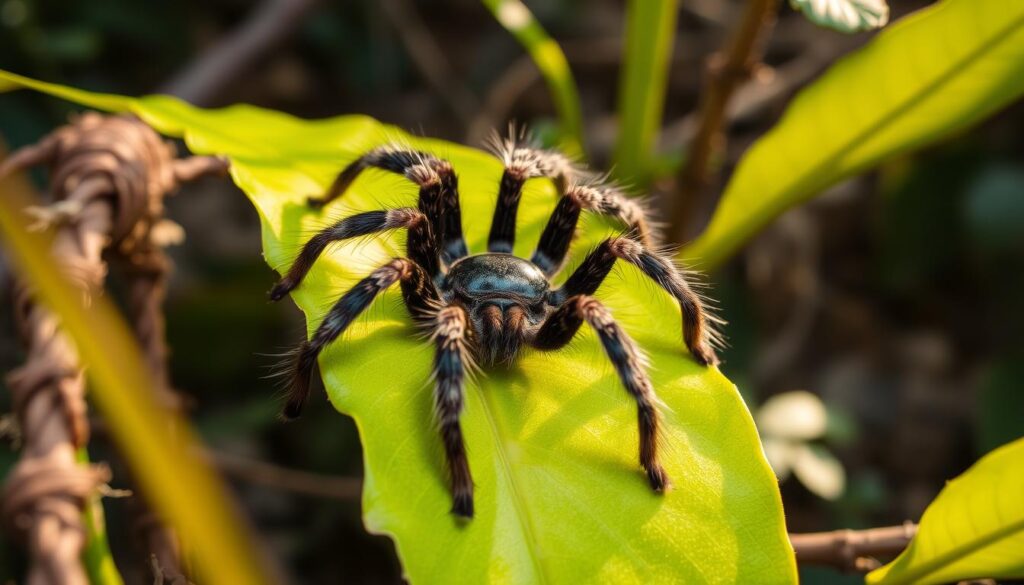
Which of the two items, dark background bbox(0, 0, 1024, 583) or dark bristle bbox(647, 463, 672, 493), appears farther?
dark background bbox(0, 0, 1024, 583)

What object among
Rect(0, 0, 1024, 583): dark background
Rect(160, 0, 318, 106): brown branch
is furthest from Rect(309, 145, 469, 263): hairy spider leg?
Rect(160, 0, 318, 106): brown branch

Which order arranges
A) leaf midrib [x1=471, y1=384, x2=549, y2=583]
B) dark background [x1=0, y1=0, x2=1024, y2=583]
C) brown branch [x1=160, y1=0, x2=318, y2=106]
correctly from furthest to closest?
dark background [x1=0, y1=0, x2=1024, y2=583], brown branch [x1=160, y1=0, x2=318, y2=106], leaf midrib [x1=471, y1=384, x2=549, y2=583]

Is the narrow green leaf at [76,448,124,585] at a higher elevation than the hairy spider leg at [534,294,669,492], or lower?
lower

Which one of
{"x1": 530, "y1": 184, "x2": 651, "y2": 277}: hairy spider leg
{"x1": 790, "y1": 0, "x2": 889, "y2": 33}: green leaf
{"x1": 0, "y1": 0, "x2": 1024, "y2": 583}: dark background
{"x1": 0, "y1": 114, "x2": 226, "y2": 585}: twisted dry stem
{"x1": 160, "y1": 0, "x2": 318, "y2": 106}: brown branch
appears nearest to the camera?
{"x1": 0, "y1": 114, "x2": 226, "y2": 585}: twisted dry stem

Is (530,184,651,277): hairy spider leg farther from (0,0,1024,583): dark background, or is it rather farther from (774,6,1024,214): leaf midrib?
(0,0,1024,583): dark background

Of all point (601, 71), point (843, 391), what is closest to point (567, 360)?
point (843, 391)
